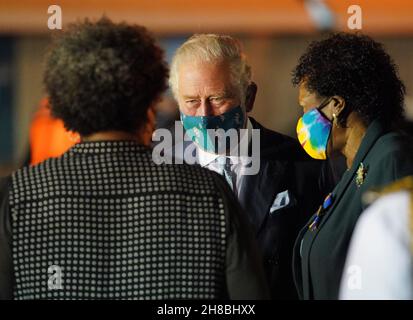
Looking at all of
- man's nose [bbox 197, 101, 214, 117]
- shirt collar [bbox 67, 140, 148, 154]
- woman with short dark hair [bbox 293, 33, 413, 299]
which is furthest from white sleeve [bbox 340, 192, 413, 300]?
man's nose [bbox 197, 101, 214, 117]

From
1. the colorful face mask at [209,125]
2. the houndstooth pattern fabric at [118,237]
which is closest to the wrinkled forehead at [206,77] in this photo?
the colorful face mask at [209,125]

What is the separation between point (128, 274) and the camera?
9.35 feet

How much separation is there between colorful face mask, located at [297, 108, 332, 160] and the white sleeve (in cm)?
156

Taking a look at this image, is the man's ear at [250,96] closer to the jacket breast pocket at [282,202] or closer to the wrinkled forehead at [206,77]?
the wrinkled forehead at [206,77]

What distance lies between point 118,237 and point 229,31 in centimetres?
1083

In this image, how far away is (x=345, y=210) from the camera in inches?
149

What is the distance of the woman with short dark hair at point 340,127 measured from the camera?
3.71 meters

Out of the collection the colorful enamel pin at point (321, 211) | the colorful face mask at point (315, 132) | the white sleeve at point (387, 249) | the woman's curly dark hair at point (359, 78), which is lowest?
the colorful enamel pin at point (321, 211)

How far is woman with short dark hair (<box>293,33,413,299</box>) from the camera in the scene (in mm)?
3711

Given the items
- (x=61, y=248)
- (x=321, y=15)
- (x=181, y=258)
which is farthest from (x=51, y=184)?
(x=321, y=15)

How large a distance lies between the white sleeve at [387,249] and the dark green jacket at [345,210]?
3.93 feet

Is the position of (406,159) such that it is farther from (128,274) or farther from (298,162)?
(128,274)

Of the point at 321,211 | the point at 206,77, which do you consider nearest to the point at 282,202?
the point at 321,211

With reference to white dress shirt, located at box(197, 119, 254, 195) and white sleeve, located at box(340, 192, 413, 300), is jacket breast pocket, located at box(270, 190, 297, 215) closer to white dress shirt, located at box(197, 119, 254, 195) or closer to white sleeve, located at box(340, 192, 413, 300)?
white dress shirt, located at box(197, 119, 254, 195)
